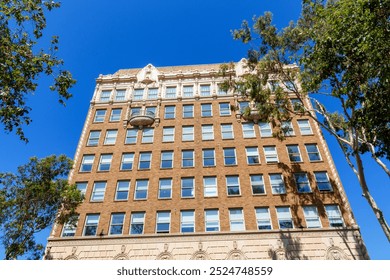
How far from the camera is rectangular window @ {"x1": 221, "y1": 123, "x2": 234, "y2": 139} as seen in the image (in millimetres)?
30491

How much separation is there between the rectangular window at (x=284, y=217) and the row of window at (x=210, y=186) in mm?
1661

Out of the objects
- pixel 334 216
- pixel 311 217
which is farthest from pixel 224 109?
pixel 334 216

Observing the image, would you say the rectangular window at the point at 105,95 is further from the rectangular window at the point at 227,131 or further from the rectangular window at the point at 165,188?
the rectangular window at the point at 227,131

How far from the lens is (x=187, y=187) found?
88.1 feet

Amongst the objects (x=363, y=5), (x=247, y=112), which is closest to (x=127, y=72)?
(x=247, y=112)

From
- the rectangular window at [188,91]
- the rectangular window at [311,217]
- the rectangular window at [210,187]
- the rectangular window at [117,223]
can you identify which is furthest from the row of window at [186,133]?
the rectangular window at [117,223]

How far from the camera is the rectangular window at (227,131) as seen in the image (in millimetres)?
30491

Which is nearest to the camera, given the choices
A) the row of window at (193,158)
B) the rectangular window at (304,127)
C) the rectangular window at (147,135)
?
the row of window at (193,158)

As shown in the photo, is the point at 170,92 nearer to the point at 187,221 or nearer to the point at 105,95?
the point at 105,95

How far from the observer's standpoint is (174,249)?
907 inches

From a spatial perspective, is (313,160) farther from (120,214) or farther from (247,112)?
(120,214)

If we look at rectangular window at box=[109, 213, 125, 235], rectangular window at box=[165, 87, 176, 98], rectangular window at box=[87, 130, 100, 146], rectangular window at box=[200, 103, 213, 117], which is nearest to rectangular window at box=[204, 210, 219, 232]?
rectangular window at box=[109, 213, 125, 235]

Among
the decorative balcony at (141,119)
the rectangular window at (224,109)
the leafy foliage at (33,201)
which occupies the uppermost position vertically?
the rectangular window at (224,109)

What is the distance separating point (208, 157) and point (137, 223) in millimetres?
9330
